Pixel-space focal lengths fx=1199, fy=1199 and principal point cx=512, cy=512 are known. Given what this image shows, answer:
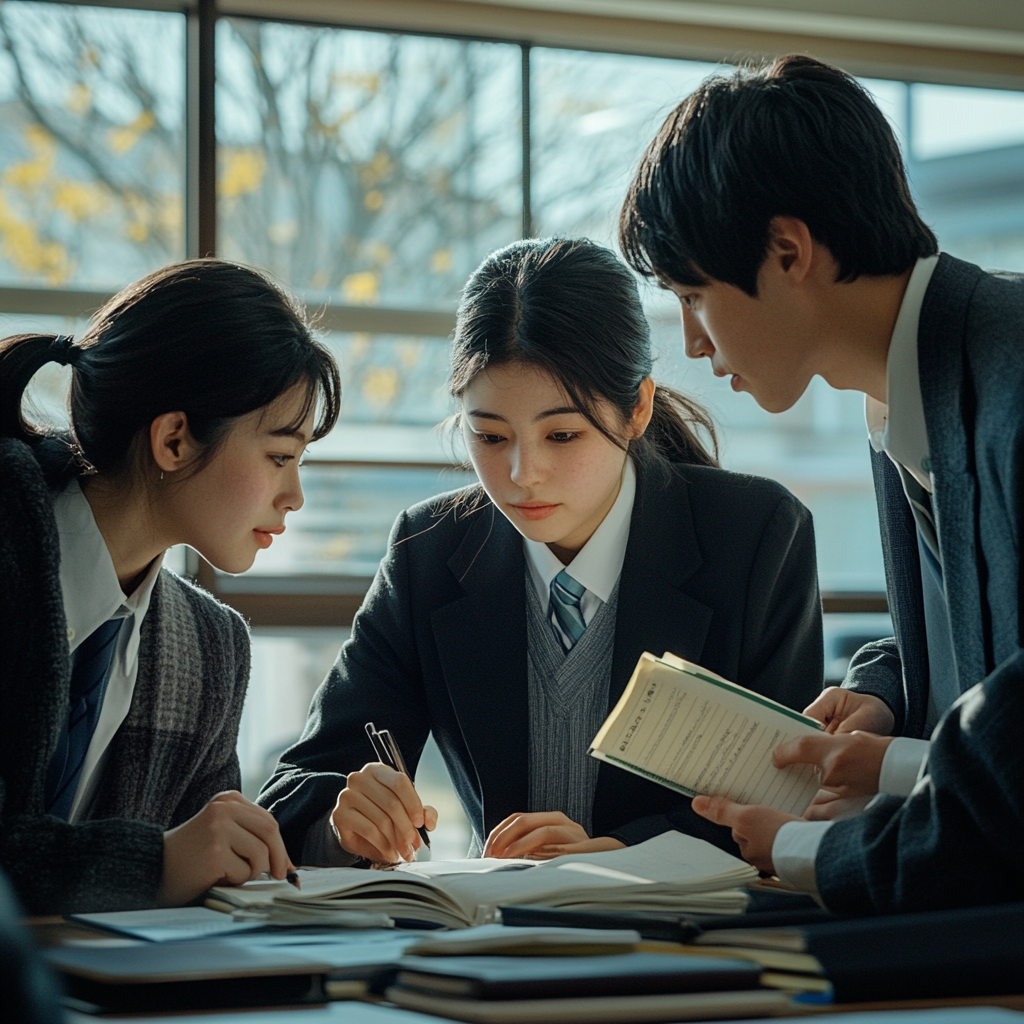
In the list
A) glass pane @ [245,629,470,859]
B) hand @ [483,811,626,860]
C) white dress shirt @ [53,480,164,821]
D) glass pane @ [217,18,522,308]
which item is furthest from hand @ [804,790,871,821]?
glass pane @ [217,18,522,308]

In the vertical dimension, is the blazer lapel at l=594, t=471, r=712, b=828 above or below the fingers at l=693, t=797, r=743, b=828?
above

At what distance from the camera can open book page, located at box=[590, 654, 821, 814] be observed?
1.30 meters

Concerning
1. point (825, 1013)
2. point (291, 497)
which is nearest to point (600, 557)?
point (291, 497)

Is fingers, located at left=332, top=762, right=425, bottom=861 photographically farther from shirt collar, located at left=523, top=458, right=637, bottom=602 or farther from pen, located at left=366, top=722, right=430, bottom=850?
shirt collar, located at left=523, top=458, right=637, bottom=602

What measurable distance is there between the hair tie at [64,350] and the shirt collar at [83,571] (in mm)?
162

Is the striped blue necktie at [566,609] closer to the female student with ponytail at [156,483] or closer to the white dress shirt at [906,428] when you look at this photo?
the female student with ponytail at [156,483]

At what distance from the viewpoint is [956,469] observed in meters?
1.12

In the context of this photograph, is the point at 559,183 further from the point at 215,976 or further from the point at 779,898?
the point at 215,976

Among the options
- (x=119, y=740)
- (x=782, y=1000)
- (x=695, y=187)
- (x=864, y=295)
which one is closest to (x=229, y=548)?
(x=119, y=740)

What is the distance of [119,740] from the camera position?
156 cm

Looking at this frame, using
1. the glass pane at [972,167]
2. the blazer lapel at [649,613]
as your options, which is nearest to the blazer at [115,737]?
the blazer lapel at [649,613]

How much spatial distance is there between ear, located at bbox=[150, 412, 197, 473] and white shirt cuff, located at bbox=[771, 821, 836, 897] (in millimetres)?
909

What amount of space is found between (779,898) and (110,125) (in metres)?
2.73

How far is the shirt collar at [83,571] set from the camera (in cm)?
150
